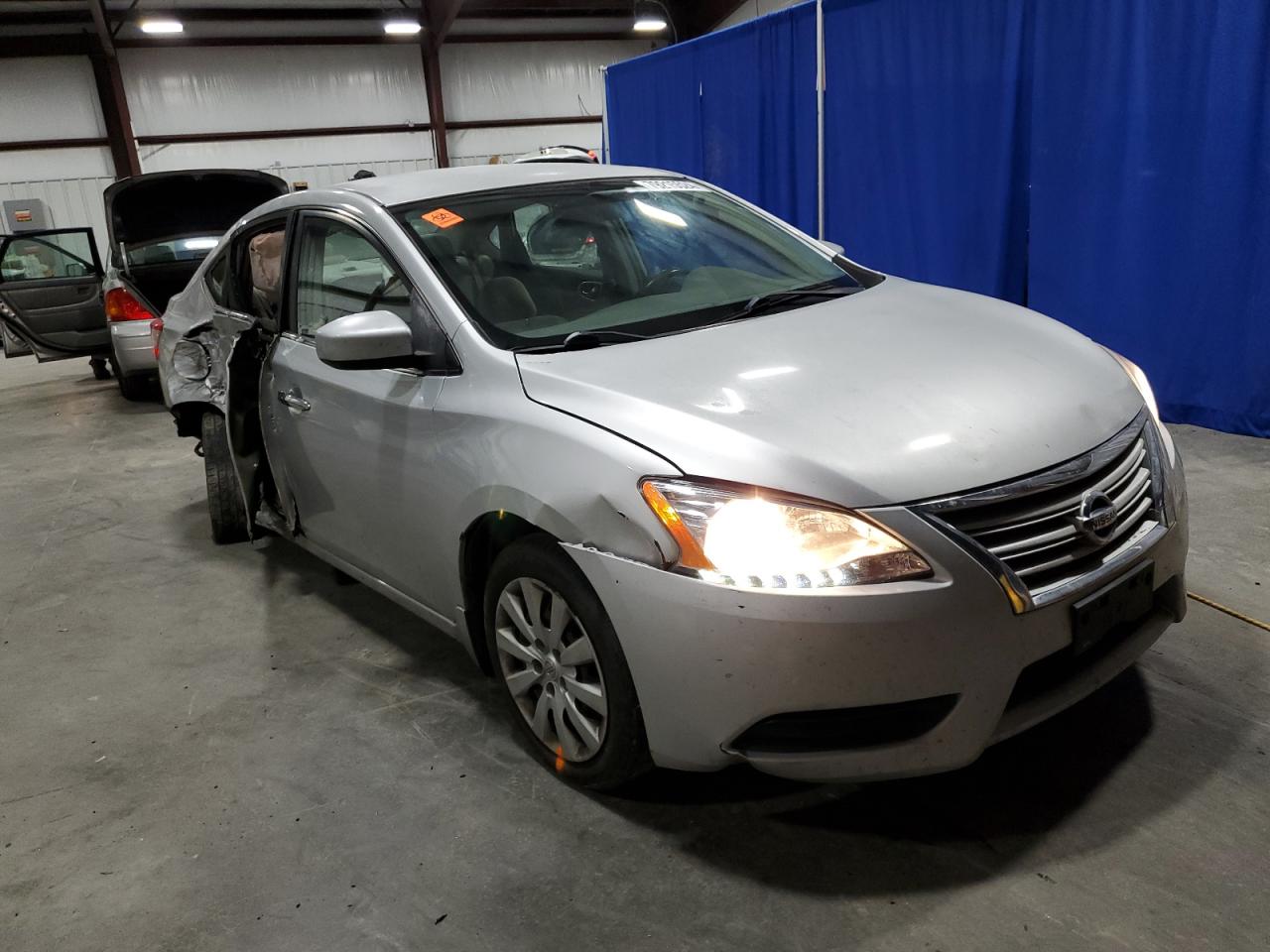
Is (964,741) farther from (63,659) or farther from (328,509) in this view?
(63,659)

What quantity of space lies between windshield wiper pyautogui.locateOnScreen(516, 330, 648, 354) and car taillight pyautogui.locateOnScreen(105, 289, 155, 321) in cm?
577

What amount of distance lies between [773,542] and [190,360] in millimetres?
3047

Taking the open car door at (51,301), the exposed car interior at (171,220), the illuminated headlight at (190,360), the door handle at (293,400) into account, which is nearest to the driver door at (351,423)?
the door handle at (293,400)

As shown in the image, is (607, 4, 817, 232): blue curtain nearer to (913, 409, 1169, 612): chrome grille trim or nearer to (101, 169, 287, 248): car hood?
(101, 169, 287, 248): car hood

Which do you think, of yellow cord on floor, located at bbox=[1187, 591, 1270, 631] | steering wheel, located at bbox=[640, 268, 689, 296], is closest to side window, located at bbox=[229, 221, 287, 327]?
steering wheel, located at bbox=[640, 268, 689, 296]

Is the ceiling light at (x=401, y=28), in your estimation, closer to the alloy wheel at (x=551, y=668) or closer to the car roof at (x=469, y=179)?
the car roof at (x=469, y=179)

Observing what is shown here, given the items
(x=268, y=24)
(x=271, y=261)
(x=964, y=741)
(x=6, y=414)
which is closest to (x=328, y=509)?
(x=271, y=261)

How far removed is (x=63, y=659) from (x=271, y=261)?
1487 millimetres

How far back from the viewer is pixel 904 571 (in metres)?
1.64

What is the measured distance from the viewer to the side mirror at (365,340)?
2.20 meters

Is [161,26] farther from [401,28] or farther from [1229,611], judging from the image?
[1229,611]

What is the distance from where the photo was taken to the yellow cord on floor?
2.65m

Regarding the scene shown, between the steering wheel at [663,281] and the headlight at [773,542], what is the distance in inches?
38.3

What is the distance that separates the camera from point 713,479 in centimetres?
171
